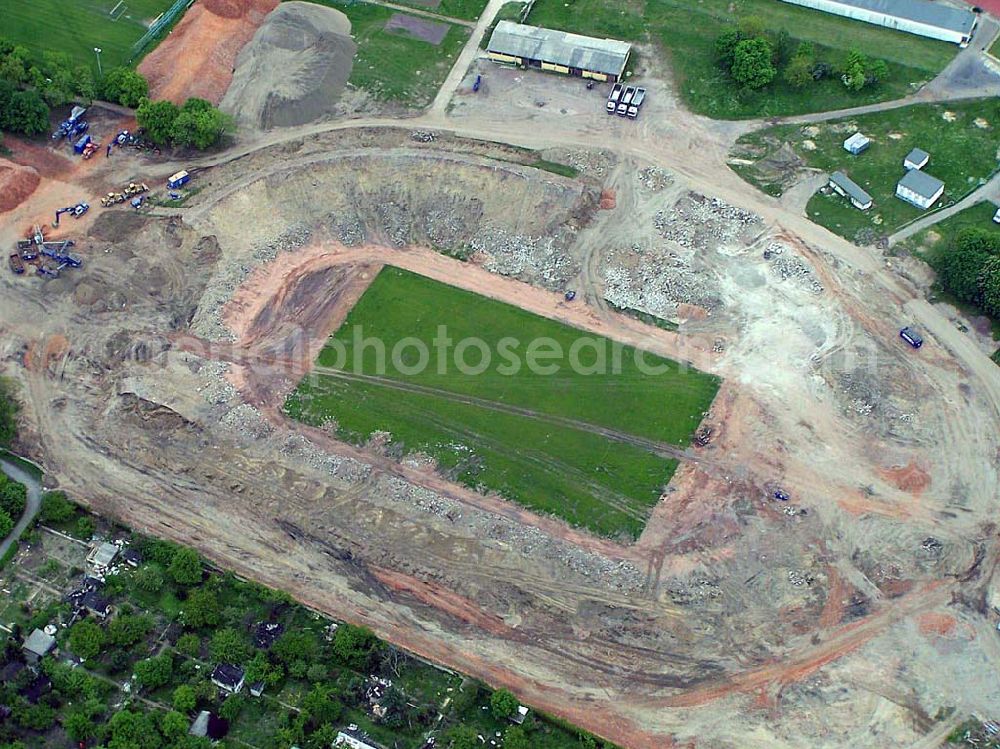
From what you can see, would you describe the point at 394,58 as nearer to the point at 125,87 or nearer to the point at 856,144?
the point at 125,87

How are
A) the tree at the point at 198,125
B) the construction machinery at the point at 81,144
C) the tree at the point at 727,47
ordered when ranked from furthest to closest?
the tree at the point at 727,47 → the construction machinery at the point at 81,144 → the tree at the point at 198,125

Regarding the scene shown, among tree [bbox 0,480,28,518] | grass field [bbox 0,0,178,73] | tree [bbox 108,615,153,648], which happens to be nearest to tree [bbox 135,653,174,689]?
tree [bbox 108,615,153,648]

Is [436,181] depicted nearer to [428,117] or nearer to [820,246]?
[428,117]

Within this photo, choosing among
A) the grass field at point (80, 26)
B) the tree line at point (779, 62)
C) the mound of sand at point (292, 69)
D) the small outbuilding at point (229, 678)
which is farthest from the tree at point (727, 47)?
the small outbuilding at point (229, 678)

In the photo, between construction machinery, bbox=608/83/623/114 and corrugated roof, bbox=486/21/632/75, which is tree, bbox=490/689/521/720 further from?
corrugated roof, bbox=486/21/632/75

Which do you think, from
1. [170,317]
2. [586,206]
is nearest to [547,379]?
[586,206]

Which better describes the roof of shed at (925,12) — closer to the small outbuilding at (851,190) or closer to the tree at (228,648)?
the small outbuilding at (851,190)

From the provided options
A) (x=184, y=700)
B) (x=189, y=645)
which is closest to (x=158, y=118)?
(x=189, y=645)
